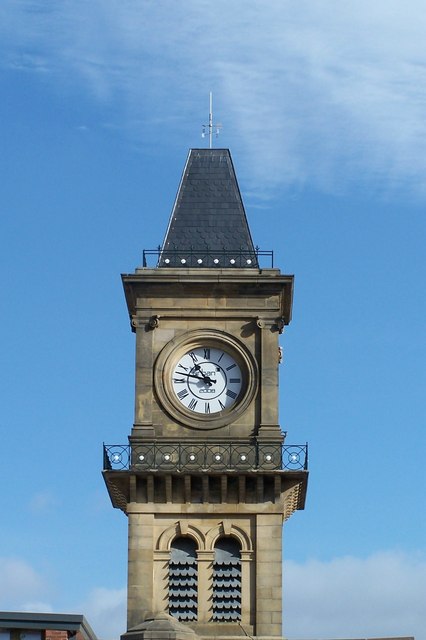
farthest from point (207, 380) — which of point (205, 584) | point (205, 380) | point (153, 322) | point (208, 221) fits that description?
point (205, 584)

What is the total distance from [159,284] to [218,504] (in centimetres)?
740

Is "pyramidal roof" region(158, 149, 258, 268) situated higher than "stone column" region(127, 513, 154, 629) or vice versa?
"pyramidal roof" region(158, 149, 258, 268)

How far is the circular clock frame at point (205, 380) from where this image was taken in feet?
236

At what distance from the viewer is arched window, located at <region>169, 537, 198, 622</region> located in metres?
69.9

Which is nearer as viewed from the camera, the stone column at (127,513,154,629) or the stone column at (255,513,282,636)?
the stone column at (127,513,154,629)

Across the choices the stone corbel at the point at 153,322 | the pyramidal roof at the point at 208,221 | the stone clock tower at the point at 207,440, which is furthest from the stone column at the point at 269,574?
the pyramidal roof at the point at 208,221

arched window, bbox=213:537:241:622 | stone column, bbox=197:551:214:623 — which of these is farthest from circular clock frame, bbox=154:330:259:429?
stone column, bbox=197:551:214:623

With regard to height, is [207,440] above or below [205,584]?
above

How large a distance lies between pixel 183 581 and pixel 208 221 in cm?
1215

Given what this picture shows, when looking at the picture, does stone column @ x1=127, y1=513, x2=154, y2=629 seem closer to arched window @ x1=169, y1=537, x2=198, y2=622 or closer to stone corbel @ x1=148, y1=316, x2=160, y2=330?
arched window @ x1=169, y1=537, x2=198, y2=622

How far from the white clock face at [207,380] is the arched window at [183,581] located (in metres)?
4.46

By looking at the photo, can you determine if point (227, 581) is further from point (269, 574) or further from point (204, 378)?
point (204, 378)

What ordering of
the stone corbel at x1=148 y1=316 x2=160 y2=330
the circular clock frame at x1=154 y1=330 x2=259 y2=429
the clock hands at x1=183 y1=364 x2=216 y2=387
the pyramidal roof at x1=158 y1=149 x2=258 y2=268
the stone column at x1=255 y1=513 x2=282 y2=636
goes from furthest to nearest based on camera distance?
the pyramidal roof at x1=158 y1=149 x2=258 y2=268 < the stone corbel at x1=148 y1=316 x2=160 y2=330 < the clock hands at x1=183 y1=364 x2=216 y2=387 < the circular clock frame at x1=154 y1=330 x2=259 y2=429 < the stone column at x1=255 y1=513 x2=282 y2=636

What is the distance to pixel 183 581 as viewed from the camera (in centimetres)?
7025
